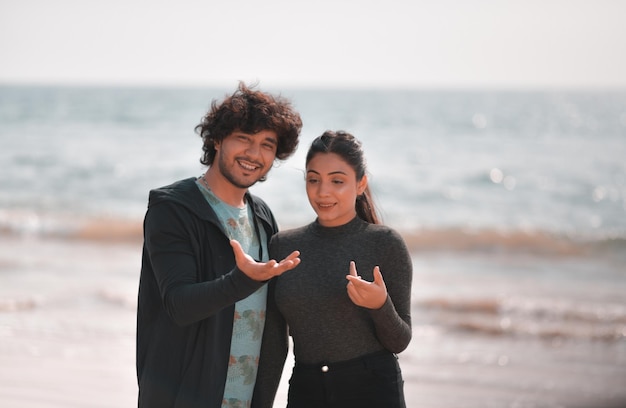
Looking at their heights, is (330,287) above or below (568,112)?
below

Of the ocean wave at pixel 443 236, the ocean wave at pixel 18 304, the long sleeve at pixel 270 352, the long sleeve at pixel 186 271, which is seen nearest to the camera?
the long sleeve at pixel 186 271

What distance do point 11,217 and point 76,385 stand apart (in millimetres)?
10140

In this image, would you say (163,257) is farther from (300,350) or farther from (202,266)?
(300,350)

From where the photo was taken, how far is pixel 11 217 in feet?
52.0

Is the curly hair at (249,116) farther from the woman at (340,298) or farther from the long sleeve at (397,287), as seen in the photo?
the long sleeve at (397,287)

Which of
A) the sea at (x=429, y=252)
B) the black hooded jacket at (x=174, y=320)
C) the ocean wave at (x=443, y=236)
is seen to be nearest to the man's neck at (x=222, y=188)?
the black hooded jacket at (x=174, y=320)

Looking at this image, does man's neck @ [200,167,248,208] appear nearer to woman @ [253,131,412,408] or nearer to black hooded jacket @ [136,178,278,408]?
black hooded jacket @ [136,178,278,408]

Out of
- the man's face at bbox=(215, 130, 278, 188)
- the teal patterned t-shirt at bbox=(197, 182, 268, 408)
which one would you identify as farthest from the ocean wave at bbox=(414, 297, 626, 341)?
the man's face at bbox=(215, 130, 278, 188)

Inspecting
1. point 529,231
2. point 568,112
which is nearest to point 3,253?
point 529,231

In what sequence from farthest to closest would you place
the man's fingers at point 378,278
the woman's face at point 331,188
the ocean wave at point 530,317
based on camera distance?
the ocean wave at point 530,317 → the woman's face at point 331,188 → the man's fingers at point 378,278

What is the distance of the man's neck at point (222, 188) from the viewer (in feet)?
11.3

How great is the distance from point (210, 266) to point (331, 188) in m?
0.55

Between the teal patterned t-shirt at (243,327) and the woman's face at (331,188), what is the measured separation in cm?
31

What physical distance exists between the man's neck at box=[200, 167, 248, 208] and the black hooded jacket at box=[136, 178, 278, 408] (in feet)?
0.42
